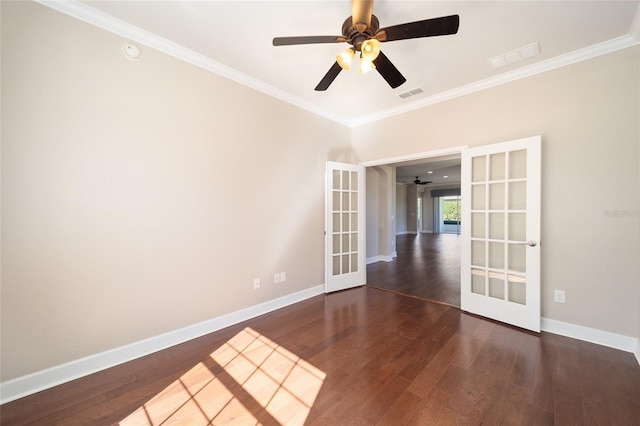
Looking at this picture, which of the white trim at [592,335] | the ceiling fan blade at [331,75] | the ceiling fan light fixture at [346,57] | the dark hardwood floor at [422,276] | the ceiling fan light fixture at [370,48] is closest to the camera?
the ceiling fan light fixture at [370,48]

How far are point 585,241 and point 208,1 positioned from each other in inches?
167

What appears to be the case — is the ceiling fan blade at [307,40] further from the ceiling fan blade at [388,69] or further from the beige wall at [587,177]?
the beige wall at [587,177]

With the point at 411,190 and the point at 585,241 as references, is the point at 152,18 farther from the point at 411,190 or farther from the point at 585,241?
the point at 411,190

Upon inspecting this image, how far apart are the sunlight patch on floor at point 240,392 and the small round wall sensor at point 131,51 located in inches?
114

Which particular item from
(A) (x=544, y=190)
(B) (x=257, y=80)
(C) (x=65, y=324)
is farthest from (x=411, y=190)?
(C) (x=65, y=324)

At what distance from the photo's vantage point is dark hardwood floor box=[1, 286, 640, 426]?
159 centimetres

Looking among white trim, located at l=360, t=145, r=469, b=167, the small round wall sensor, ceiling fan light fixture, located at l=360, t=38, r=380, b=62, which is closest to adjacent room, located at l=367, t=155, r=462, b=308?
white trim, located at l=360, t=145, r=469, b=167

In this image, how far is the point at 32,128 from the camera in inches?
70.8

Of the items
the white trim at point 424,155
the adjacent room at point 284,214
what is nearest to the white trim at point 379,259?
the adjacent room at point 284,214

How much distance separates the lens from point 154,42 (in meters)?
2.34

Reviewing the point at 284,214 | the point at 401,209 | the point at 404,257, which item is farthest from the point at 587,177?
the point at 401,209

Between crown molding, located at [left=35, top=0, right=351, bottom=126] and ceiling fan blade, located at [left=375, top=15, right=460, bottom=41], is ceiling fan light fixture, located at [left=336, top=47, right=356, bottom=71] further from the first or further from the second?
crown molding, located at [left=35, top=0, right=351, bottom=126]

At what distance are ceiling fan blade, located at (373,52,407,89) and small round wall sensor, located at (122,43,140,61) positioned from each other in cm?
220

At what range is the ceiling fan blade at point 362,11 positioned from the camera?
158 centimetres
